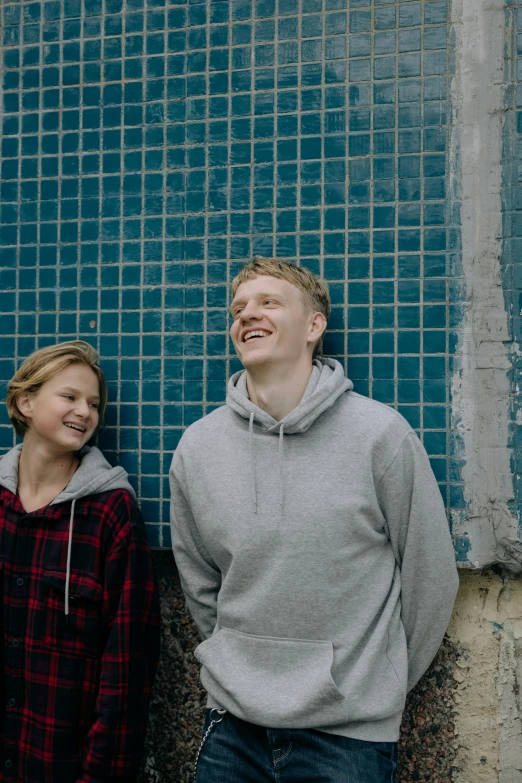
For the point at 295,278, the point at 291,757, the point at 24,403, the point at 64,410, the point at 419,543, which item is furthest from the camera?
the point at 24,403

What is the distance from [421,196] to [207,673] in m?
1.78

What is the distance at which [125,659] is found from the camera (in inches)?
100

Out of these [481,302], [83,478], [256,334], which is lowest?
[83,478]

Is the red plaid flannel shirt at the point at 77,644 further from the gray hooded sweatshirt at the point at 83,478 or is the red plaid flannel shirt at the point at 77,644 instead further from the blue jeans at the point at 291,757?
the blue jeans at the point at 291,757

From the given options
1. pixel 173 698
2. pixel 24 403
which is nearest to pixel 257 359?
pixel 24 403

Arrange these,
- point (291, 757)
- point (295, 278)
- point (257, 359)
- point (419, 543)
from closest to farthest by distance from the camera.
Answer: point (291, 757) < point (419, 543) < point (257, 359) < point (295, 278)

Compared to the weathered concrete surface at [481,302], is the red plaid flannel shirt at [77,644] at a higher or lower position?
lower

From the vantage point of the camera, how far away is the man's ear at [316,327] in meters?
2.58

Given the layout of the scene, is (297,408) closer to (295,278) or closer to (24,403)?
(295,278)

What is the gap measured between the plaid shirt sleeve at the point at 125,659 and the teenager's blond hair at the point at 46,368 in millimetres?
508

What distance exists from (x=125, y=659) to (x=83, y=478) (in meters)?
0.64

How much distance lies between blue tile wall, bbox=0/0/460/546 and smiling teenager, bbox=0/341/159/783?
0.26 metres

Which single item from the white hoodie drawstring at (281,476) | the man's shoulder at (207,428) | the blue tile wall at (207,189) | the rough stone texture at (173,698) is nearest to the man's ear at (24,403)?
the blue tile wall at (207,189)

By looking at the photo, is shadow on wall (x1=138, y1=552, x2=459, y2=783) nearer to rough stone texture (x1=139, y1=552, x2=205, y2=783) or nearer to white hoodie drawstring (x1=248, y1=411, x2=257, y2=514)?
rough stone texture (x1=139, y1=552, x2=205, y2=783)
